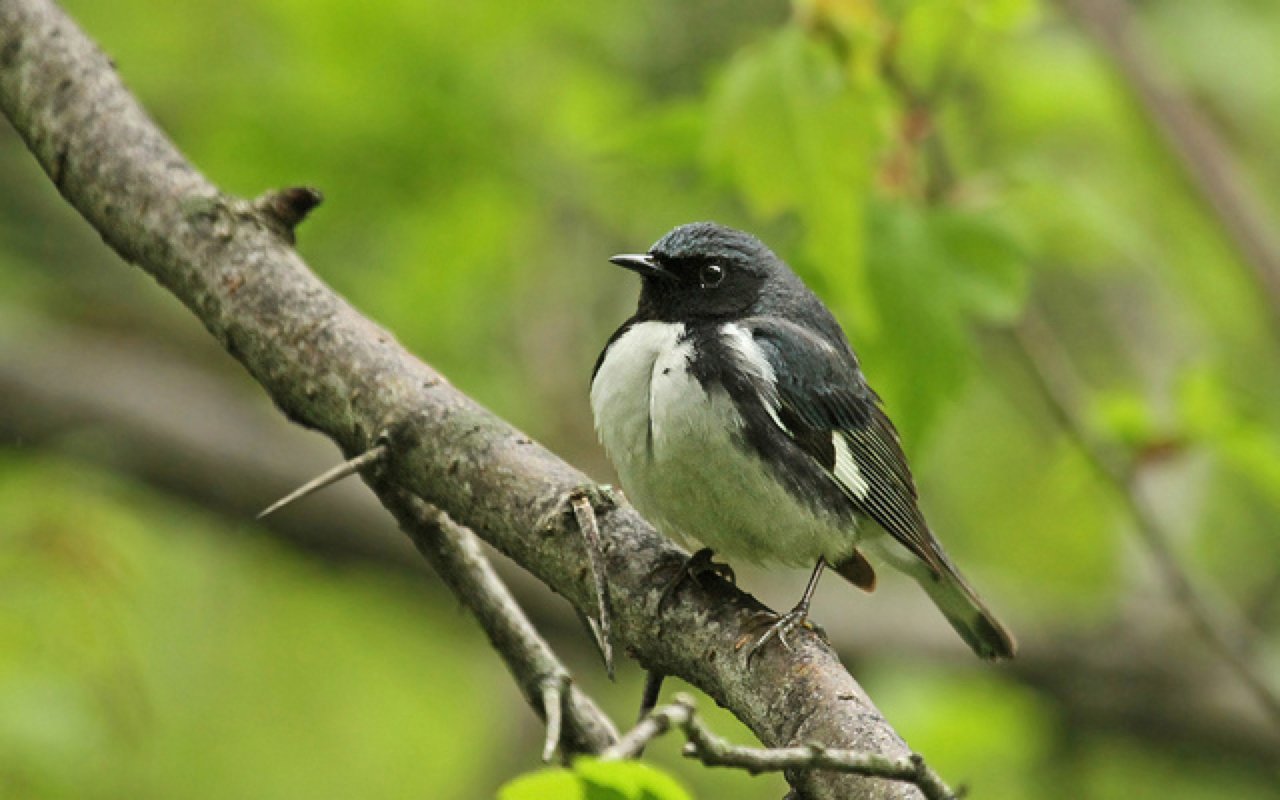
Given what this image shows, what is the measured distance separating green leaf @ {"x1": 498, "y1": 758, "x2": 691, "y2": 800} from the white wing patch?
2.21m

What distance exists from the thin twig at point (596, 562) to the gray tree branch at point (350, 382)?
2cm

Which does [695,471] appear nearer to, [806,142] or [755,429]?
[755,429]

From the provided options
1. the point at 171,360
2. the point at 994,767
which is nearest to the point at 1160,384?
the point at 994,767

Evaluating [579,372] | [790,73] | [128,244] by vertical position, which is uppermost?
[579,372]

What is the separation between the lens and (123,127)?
126 inches

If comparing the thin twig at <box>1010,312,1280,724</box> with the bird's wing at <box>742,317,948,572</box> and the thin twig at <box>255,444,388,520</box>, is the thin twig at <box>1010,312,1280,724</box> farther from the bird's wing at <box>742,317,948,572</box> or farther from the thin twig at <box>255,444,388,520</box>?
the thin twig at <box>255,444,388,520</box>

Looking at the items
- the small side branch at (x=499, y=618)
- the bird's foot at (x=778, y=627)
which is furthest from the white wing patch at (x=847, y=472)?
the small side branch at (x=499, y=618)

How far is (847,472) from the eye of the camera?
3730mm

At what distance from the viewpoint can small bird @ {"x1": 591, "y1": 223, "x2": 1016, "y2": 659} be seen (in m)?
3.47

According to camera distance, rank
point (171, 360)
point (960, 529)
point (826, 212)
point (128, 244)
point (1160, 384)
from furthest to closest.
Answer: point (960, 529) < point (171, 360) < point (1160, 384) < point (826, 212) < point (128, 244)

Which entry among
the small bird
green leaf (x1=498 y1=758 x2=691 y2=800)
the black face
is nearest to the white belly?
the small bird

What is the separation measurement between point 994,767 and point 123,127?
172 inches

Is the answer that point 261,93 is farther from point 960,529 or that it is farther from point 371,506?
point 960,529

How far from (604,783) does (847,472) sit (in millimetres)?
2309
